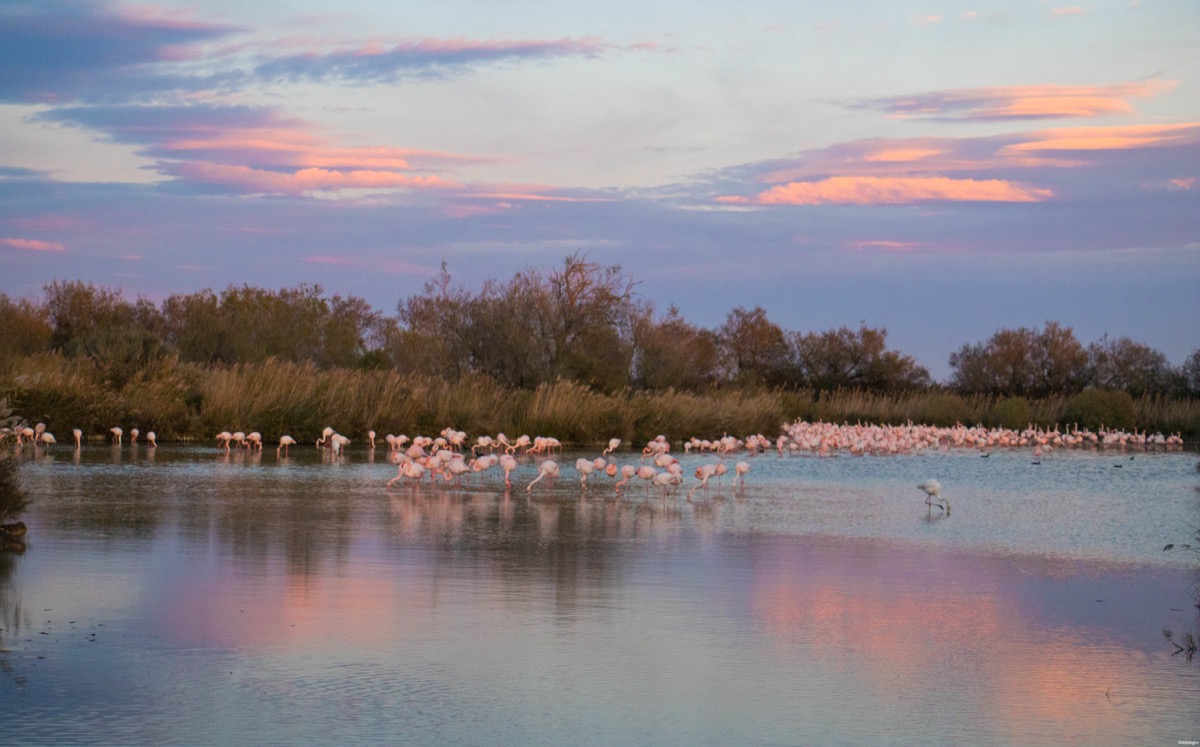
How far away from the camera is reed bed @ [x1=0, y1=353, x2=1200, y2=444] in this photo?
2850 cm

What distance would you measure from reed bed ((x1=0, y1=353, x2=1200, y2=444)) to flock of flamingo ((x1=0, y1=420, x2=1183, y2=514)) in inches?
26.4

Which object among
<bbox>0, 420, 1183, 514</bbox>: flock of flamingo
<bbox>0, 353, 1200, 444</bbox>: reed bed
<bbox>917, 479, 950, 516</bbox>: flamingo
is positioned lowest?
<bbox>917, 479, 950, 516</bbox>: flamingo

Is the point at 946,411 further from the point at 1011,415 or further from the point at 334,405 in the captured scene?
the point at 334,405

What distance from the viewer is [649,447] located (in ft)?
92.8

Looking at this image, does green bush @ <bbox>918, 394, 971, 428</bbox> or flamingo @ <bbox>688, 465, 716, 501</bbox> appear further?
green bush @ <bbox>918, 394, 971, 428</bbox>

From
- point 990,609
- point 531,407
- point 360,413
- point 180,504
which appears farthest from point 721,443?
point 990,609

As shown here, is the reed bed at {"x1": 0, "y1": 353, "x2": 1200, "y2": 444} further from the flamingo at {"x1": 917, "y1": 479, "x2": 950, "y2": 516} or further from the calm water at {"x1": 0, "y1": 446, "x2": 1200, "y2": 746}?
the flamingo at {"x1": 917, "y1": 479, "x2": 950, "y2": 516}

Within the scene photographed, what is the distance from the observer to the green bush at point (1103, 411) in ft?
168

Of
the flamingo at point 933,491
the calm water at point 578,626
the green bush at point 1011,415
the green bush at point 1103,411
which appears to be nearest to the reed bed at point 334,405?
the calm water at point 578,626

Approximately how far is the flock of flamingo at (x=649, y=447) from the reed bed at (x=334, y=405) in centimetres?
67

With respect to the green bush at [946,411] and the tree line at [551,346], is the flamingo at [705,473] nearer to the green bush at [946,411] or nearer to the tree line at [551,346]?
the tree line at [551,346]

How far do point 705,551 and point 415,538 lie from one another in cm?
257

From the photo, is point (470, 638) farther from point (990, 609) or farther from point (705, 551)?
point (705, 551)

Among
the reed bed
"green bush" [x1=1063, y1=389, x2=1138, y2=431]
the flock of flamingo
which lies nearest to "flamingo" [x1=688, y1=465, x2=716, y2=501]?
the flock of flamingo
